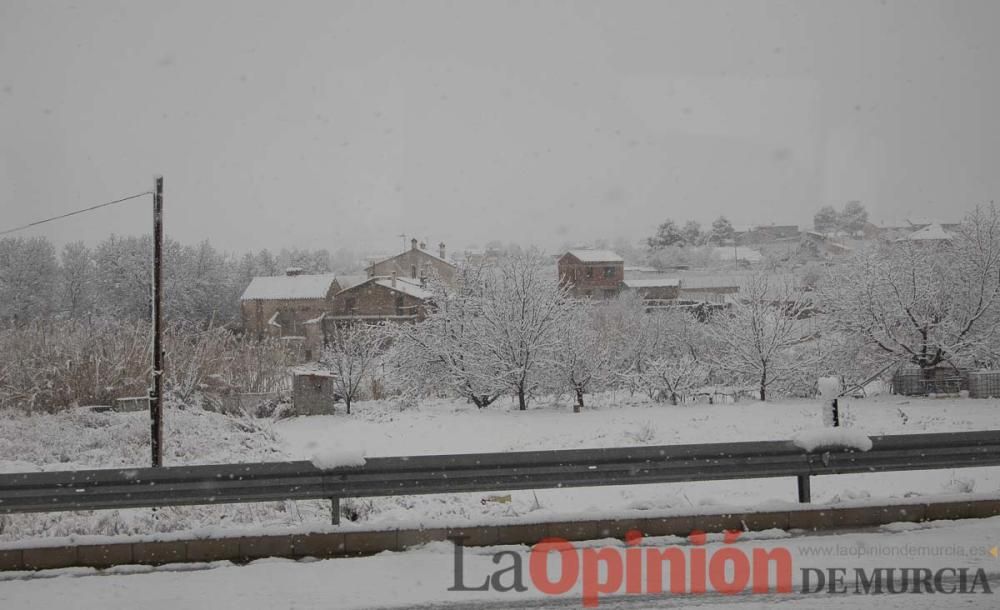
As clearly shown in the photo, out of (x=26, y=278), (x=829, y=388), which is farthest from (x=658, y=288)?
(x=829, y=388)

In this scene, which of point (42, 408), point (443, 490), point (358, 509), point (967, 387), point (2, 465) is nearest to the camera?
point (443, 490)

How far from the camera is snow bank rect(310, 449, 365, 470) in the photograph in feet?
20.5

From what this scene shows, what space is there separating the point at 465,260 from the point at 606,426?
610 inches

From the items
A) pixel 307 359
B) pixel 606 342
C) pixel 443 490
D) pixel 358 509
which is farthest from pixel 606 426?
pixel 307 359

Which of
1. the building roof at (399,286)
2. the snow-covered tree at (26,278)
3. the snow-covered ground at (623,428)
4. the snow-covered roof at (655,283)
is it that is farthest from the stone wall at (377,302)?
the snow-covered tree at (26,278)

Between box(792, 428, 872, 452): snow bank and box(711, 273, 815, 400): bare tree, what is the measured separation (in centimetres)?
2763

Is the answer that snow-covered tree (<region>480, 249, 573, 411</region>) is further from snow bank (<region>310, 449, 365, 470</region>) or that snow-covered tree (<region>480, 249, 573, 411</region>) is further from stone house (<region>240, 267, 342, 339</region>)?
stone house (<region>240, 267, 342, 339</region>)

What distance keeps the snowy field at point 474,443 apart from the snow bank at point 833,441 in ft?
1.79

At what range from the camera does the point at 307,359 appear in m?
58.1

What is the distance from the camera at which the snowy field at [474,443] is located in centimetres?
747

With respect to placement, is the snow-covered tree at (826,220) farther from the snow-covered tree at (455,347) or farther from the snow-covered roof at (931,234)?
the snow-covered tree at (455,347)

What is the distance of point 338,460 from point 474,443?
16.1 m

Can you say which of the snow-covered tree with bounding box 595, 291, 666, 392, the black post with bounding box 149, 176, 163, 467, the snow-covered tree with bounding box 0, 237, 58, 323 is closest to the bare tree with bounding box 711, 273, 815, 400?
the snow-covered tree with bounding box 595, 291, 666, 392

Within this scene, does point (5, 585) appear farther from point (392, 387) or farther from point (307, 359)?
point (307, 359)
